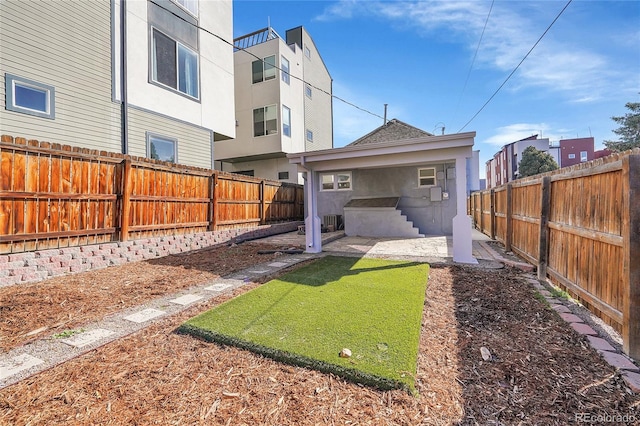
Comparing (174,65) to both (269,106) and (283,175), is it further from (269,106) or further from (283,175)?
(283,175)

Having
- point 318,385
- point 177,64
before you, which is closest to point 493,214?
point 318,385

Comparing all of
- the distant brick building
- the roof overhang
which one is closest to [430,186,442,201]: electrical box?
the roof overhang

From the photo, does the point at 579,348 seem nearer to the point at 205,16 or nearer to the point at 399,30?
the point at 399,30

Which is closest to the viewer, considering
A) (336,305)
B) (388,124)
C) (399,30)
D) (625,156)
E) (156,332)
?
(625,156)

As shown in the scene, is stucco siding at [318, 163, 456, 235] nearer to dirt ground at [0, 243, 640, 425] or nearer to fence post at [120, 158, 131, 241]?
dirt ground at [0, 243, 640, 425]

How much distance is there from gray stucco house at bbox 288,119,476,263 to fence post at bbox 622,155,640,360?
11.7 ft

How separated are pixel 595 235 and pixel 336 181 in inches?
395

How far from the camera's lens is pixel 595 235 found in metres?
3.08

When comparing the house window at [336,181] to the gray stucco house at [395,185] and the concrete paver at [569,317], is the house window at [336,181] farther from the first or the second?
the concrete paver at [569,317]

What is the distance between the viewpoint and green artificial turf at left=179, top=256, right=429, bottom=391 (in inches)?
90.8

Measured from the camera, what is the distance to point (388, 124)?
575 inches

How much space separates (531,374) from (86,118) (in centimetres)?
1023

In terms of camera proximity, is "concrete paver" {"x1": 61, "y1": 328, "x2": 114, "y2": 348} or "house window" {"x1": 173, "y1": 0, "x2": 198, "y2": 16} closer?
"concrete paver" {"x1": 61, "y1": 328, "x2": 114, "y2": 348}

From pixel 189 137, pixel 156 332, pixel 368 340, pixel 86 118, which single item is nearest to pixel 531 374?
pixel 368 340
